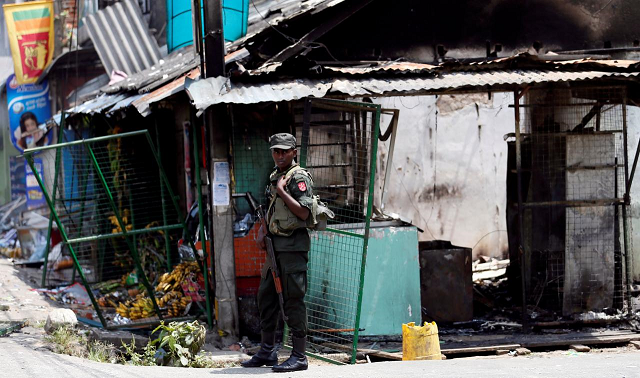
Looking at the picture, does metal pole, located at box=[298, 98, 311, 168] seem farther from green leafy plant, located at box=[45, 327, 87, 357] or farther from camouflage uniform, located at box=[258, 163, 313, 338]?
green leafy plant, located at box=[45, 327, 87, 357]

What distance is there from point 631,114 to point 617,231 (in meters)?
3.00

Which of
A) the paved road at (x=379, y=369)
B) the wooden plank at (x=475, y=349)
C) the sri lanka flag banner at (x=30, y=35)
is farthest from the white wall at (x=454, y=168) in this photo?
the sri lanka flag banner at (x=30, y=35)

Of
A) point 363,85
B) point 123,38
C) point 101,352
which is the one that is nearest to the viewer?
point 101,352

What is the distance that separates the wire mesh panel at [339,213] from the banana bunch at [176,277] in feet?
6.57

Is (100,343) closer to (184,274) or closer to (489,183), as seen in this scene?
(184,274)

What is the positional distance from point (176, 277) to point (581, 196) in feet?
16.6

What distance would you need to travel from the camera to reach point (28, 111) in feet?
56.9

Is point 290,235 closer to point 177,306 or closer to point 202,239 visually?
point 202,239

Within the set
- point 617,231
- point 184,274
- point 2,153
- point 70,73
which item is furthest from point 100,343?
point 2,153

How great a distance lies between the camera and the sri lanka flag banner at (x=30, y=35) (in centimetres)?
1520

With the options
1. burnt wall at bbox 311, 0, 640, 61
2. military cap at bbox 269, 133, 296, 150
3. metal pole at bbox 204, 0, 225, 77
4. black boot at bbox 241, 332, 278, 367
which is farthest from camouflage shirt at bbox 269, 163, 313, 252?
burnt wall at bbox 311, 0, 640, 61

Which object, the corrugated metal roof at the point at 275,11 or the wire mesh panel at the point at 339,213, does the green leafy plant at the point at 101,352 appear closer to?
the wire mesh panel at the point at 339,213

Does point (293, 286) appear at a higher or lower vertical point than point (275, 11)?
lower

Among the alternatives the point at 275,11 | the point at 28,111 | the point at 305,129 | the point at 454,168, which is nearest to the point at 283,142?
the point at 305,129
